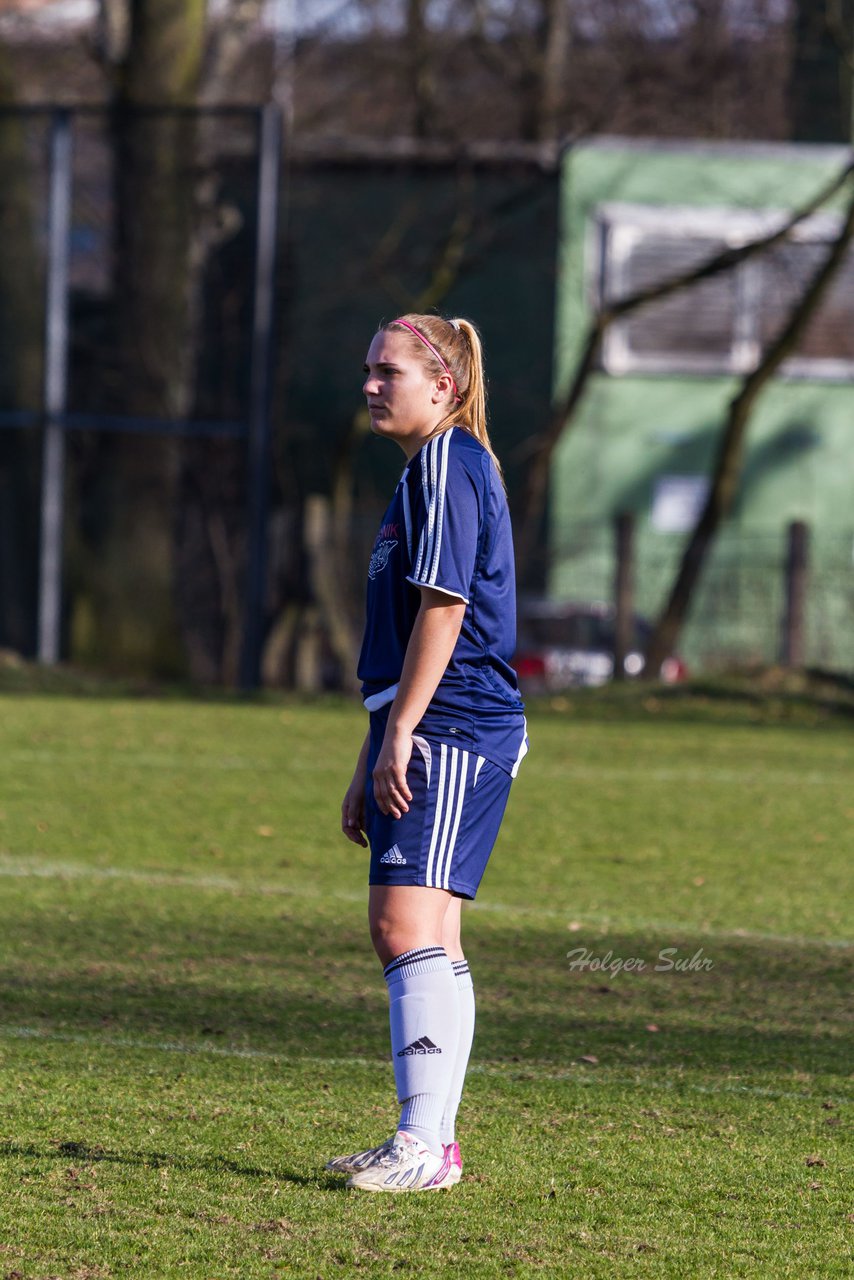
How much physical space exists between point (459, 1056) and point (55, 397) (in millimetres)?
13268

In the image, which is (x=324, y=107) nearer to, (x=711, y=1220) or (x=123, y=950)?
(x=123, y=950)

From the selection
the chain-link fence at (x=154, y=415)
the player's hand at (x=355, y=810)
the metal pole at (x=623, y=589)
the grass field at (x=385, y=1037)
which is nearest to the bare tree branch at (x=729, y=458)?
the metal pole at (x=623, y=589)

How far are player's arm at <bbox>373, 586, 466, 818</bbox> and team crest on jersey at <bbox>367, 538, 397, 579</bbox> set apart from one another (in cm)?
16

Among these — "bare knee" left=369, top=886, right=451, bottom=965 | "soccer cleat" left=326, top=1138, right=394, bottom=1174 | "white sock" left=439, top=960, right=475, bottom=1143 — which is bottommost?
"soccer cleat" left=326, top=1138, right=394, bottom=1174

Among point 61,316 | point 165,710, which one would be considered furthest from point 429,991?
point 61,316

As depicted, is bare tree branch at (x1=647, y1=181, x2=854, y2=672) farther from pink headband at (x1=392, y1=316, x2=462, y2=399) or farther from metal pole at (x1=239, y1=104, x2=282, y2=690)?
pink headband at (x1=392, y1=316, x2=462, y2=399)

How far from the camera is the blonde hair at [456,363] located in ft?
13.0

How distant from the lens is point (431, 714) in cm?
381

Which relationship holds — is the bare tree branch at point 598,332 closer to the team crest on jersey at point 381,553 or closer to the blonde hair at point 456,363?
the blonde hair at point 456,363

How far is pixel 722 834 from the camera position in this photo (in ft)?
29.7

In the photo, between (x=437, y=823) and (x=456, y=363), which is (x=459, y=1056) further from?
(x=456, y=363)

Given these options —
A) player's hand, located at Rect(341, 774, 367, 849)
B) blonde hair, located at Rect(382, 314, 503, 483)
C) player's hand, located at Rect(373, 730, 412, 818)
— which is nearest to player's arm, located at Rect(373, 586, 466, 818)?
player's hand, located at Rect(373, 730, 412, 818)

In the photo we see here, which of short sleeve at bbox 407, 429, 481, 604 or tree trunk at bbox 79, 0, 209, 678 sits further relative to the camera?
tree trunk at bbox 79, 0, 209, 678

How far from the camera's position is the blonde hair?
3.95 meters
